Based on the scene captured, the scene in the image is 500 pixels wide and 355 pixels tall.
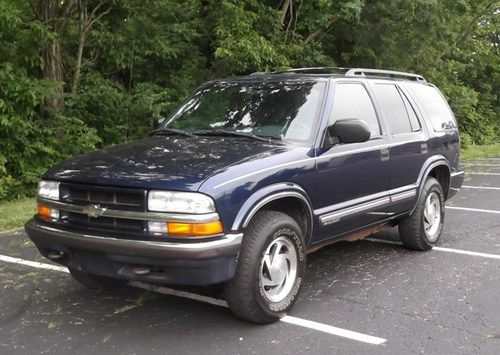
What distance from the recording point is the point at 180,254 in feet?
11.8

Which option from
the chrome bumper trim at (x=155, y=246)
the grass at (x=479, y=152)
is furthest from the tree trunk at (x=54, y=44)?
the grass at (x=479, y=152)

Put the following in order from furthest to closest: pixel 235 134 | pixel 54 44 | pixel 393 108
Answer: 1. pixel 54 44
2. pixel 393 108
3. pixel 235 134

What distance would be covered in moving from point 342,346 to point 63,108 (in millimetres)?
8449

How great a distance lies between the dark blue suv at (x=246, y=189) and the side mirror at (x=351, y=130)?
0.04ft

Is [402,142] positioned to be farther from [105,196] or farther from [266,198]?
[105,196]

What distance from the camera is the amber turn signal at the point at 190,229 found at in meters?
3.68

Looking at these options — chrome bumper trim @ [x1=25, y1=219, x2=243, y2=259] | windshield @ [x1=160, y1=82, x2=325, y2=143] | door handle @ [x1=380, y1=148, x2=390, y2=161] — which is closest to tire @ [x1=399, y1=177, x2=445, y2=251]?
door handle @ [x1=380, y1=148, x2=390, y2=161]

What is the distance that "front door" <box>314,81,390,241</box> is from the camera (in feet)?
15.4

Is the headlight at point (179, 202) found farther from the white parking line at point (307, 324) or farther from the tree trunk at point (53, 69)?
the tree trunk at point (53, 69)

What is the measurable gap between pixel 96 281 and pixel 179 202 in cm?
155

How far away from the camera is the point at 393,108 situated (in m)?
5.89

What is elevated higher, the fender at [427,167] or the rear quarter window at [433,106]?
the rear quarter window at [433,106]

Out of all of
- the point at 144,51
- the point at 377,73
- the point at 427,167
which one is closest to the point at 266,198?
the point at 377,73

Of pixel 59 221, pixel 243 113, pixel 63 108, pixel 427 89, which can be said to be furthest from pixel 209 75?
pixel 59 221
